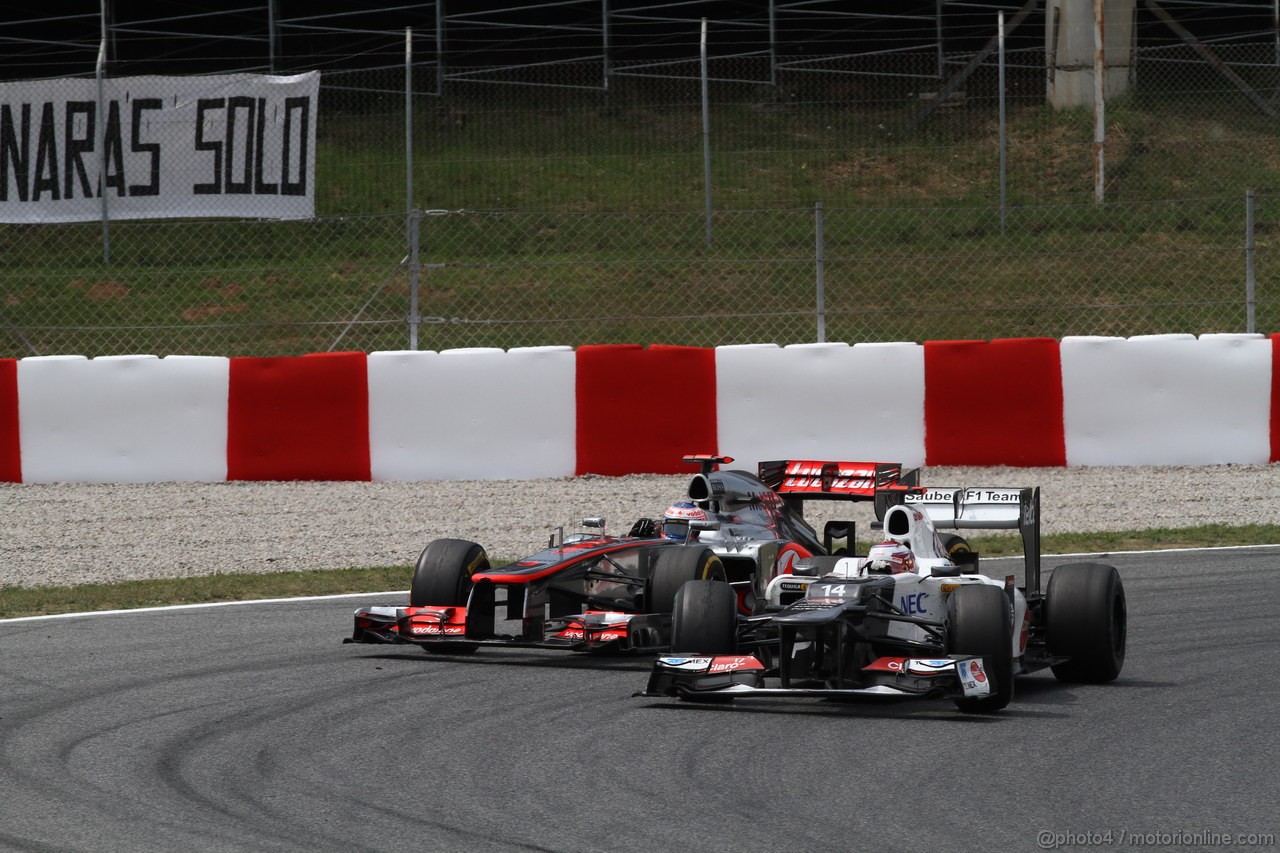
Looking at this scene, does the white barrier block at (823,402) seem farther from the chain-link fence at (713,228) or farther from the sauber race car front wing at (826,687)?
the sauber race car front wing at (826,687)

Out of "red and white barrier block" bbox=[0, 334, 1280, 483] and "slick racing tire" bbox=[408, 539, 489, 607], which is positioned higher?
"red and white barrier block" bbox=[0, 334, 1280, 483]

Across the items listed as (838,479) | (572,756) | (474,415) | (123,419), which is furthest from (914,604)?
(123,419)

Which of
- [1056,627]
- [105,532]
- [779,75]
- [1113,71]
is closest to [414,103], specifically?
[779,75]

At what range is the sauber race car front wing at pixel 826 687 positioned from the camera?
6594 mm

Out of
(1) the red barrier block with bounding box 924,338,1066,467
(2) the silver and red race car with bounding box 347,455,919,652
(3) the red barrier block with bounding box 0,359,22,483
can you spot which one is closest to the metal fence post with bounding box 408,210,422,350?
(3) the red barrier block with bounding box 0,359,22,483

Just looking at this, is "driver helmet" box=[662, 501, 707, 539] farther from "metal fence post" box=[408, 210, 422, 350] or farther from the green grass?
"metal fence post" box=[408, 210, 422, 350]

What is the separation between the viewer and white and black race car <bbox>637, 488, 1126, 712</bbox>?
671 cm

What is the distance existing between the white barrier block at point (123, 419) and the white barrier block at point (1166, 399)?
659 cm

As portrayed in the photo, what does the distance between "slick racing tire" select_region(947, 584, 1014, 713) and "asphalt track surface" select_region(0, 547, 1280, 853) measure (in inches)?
4.0

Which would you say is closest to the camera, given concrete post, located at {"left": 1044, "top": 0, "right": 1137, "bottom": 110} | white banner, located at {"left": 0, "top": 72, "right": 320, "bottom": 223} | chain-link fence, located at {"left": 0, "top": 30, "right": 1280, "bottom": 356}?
white banner, located at {"left": 0, "top": 72, "right": 320, "bottom": 223}

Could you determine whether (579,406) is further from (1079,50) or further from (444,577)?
(1079,50)

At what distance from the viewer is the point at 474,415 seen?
13688 mm

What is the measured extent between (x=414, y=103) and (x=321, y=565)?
11446 millimetres

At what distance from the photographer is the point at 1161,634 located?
862 cm
